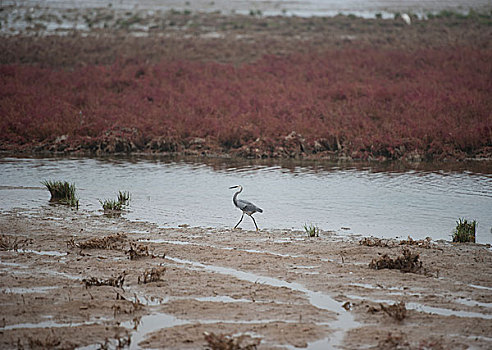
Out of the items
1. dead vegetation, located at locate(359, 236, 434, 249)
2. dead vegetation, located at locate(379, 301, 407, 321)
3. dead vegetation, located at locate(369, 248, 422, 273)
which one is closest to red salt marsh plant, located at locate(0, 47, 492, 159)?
dead vegetation, located at locate(359, 236, 434, 249)

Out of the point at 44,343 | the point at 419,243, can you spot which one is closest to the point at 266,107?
the point at 419,243

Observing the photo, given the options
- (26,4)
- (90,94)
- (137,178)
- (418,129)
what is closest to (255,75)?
(90,94)

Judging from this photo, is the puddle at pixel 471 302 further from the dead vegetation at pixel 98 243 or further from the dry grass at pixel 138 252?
the dead vegetation at pixel 98 243

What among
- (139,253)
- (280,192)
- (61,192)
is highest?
(139,253)

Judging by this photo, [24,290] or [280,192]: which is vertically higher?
[24,290]

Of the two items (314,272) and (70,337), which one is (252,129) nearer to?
(314,272)

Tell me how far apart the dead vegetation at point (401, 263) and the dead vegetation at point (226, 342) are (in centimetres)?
304

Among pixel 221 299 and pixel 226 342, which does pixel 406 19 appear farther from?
pixel 226 342

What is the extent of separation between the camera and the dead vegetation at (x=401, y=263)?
25.4 feet

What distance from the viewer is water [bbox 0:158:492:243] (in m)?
11.4

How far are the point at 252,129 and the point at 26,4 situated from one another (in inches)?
1674

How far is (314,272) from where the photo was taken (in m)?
7.80

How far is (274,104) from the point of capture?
84.2 ft

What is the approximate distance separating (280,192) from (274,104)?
1149 cm
